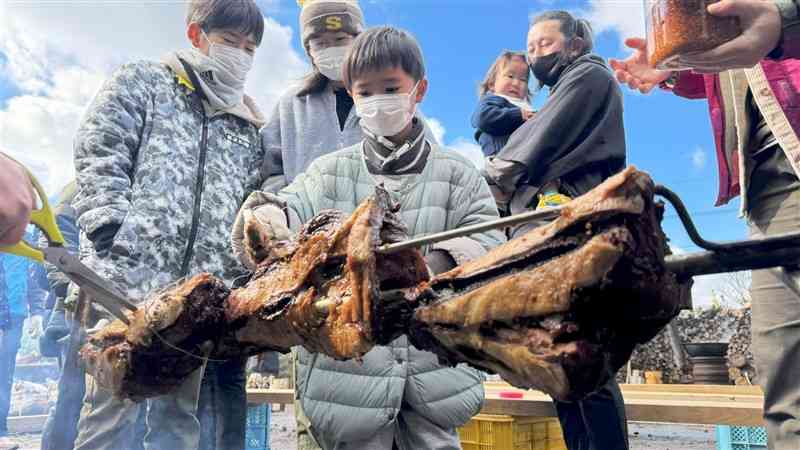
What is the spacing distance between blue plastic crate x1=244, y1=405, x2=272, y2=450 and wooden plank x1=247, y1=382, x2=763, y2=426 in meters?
1.19

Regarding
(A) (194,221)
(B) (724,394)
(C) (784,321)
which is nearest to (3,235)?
(A) (194,221)

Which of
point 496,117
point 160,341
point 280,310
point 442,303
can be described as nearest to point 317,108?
point 496,117

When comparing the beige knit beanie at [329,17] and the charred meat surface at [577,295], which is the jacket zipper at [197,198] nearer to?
the beige knit beanie at [329,17]

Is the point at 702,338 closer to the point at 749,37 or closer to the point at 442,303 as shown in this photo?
the point at 749,37

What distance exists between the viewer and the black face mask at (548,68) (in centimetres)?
302

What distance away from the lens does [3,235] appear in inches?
62.0

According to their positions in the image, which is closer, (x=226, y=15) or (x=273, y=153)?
(x=226, y=15)

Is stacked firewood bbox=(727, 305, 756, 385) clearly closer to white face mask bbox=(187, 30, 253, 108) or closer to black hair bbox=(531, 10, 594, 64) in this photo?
black hair bbox=(531, 10, 594, 64)

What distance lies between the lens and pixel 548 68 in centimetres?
305

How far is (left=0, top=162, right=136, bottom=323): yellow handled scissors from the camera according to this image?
1615mm

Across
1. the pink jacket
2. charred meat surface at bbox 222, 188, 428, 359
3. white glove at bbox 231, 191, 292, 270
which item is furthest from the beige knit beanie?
charred meat surface at bbox 222, 188, 428, 359

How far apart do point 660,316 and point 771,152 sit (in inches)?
50.6

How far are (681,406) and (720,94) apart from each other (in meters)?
1.78

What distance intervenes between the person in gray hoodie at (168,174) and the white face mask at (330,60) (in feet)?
1.29
